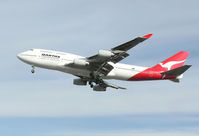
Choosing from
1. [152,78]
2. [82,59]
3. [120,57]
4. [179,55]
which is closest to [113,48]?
[120,57]

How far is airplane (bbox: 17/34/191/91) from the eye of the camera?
5630 cm

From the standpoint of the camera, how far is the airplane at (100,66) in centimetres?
5630

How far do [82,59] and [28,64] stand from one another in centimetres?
891

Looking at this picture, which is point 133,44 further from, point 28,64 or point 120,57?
point 28,64

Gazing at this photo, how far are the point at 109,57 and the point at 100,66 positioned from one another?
12.2 feet

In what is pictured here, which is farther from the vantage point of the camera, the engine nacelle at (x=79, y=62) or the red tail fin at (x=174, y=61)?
the red tail fin at (x=174, y=61)

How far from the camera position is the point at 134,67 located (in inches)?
2442

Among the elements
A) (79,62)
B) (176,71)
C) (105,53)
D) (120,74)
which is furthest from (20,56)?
(176,71)

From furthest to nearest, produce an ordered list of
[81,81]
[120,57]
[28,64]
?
[81,81]
[28,64]
[120,57]

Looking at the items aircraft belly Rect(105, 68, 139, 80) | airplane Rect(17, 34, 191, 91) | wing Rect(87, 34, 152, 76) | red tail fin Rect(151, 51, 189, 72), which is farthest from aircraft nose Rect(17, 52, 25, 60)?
red tail fin Rect(151, 51, 189, 72)

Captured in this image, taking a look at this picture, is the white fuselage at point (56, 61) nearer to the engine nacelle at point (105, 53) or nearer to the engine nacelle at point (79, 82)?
the engine nacelle at point (105, 53)

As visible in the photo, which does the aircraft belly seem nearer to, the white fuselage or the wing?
the white fuselage

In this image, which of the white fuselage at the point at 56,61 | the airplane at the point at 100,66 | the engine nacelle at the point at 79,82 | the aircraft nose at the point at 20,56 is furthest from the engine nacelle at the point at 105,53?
the aircraft nose at the point at 20,56

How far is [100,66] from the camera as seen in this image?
58.8m
